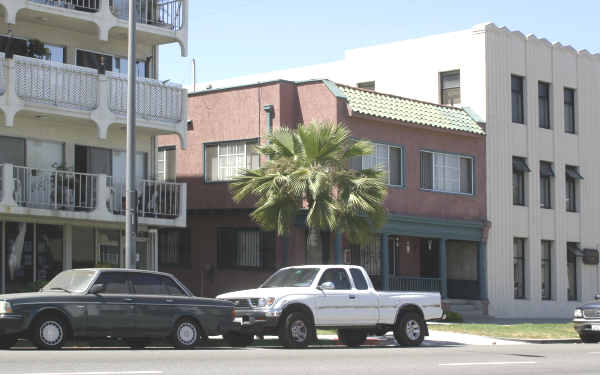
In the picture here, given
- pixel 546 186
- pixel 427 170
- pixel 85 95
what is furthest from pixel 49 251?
pixel 546 186

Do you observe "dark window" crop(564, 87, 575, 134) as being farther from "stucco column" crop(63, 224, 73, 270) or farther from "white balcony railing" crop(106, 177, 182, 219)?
"stucco column" crop(63, 224, 73, 270)

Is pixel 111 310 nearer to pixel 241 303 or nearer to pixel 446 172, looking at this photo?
pixel 241 303

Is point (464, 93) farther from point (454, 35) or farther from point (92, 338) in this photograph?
point (92, 338)

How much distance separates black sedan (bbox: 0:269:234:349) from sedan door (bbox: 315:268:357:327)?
2101mm

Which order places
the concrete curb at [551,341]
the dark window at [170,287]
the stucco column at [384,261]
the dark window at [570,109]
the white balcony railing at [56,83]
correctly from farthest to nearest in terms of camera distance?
the dark window at [570,109] < the stucco column at [384,261] < the concrete curb at [551,341] < the white balcony railing at [56,83] < the dark window at [170,287]

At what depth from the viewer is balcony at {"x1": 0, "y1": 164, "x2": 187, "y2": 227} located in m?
25.9

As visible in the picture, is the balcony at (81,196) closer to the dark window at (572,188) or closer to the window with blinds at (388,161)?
the window with blinds at (388,161)

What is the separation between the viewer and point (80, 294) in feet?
62.9

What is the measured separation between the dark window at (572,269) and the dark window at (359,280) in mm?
19334

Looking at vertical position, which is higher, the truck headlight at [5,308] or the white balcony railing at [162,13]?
the white balcony railing at [162,13]

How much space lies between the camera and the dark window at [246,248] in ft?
110

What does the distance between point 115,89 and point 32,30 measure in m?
2.63

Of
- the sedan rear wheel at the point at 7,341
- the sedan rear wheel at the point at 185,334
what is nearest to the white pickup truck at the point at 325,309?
the sedan rear wheel at the point at 185,334

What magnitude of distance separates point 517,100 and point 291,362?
78.6ft
